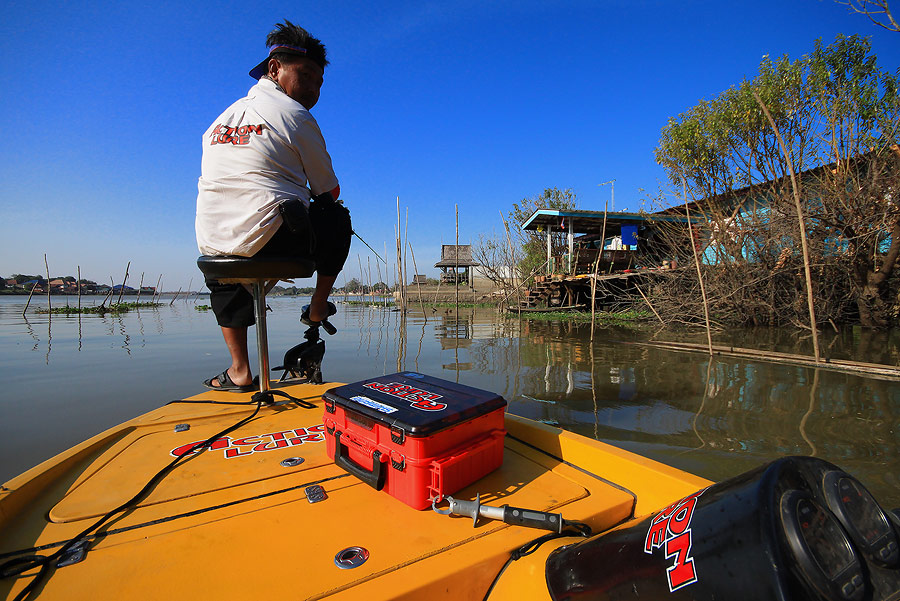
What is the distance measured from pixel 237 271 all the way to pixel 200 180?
451mm

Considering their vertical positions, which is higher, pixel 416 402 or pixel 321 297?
pixel 321 297

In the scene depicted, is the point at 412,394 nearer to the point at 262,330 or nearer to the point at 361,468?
the point at 361,468

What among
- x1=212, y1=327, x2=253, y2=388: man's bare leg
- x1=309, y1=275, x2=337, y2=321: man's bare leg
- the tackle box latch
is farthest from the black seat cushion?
the tackle box latch

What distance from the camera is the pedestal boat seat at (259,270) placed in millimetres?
1607

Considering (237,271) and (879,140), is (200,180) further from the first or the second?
(879,140)

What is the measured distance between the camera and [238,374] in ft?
6.61

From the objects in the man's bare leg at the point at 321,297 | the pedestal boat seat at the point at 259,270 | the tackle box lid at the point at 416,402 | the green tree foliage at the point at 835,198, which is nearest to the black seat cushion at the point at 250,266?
the pedestal boat seat at the point at 259,270

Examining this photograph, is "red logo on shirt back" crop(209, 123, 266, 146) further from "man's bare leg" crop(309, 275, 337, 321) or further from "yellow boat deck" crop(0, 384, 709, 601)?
"yellow boat deck" crop(0, 384, 709, 601)

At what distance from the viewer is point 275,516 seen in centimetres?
97

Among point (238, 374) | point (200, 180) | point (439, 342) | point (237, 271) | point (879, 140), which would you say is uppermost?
point (879, 140)

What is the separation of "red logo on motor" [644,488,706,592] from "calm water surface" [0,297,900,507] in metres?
1.62

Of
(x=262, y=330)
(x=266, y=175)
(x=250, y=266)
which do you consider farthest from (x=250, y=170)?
(x=262, y=330)

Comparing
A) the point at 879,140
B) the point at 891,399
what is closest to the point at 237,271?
the point at 891,399

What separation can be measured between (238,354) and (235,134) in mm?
1039
